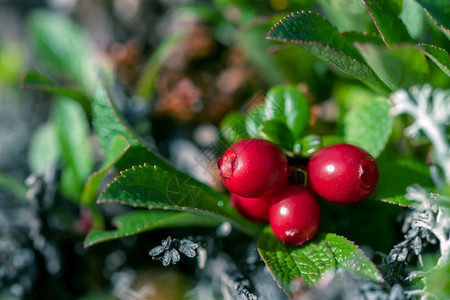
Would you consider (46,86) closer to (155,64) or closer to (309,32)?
(155,64)

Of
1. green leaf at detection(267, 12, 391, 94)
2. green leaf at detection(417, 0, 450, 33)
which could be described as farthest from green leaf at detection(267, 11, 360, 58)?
green leaf at detection(417, 0, 450, 33)

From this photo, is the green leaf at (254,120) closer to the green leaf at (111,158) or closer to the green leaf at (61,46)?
the green leaf at (111,158)

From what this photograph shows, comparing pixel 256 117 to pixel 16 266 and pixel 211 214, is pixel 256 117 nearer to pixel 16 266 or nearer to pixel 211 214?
pixel 211 214

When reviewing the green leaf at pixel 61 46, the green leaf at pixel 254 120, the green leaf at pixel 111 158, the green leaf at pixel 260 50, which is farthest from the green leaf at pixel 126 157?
the green leaf at pixel 61 46

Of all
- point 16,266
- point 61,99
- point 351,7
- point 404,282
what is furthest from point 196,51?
point 404,282

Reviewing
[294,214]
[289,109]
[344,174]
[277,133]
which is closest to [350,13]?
[289,109]
